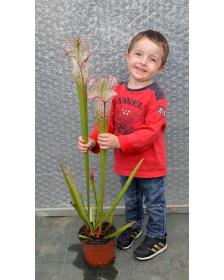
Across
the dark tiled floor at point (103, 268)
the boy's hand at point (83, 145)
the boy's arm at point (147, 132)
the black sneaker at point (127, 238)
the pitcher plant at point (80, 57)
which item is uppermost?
the pitcher plant at point (80, 57)

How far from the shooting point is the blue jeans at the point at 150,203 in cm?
119

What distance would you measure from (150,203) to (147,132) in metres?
0.36

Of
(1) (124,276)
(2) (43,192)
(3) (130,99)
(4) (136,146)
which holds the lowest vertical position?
(1) (124,276)

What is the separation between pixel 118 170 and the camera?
1200mm

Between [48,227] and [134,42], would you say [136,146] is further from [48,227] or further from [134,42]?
[48,227]

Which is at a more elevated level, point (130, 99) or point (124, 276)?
point (130, 99)

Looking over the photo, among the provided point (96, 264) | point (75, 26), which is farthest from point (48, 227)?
point (75, 26)

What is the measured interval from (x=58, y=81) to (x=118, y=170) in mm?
499

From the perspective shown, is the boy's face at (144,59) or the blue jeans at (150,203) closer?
the boy's face at (144,59)

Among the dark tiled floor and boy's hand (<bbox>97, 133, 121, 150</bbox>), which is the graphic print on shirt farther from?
the dark tiled floor

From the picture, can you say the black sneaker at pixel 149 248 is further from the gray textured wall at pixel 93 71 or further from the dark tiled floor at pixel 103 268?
the gray textured wall at pixel 93 71

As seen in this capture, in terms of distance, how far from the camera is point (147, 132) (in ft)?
3.37

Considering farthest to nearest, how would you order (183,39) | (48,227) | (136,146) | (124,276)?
(48,227)
(183,39)
(124,276)
(136,146)

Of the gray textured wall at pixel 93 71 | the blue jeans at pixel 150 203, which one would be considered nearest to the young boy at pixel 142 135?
the blue jeans at pixel 150 203
